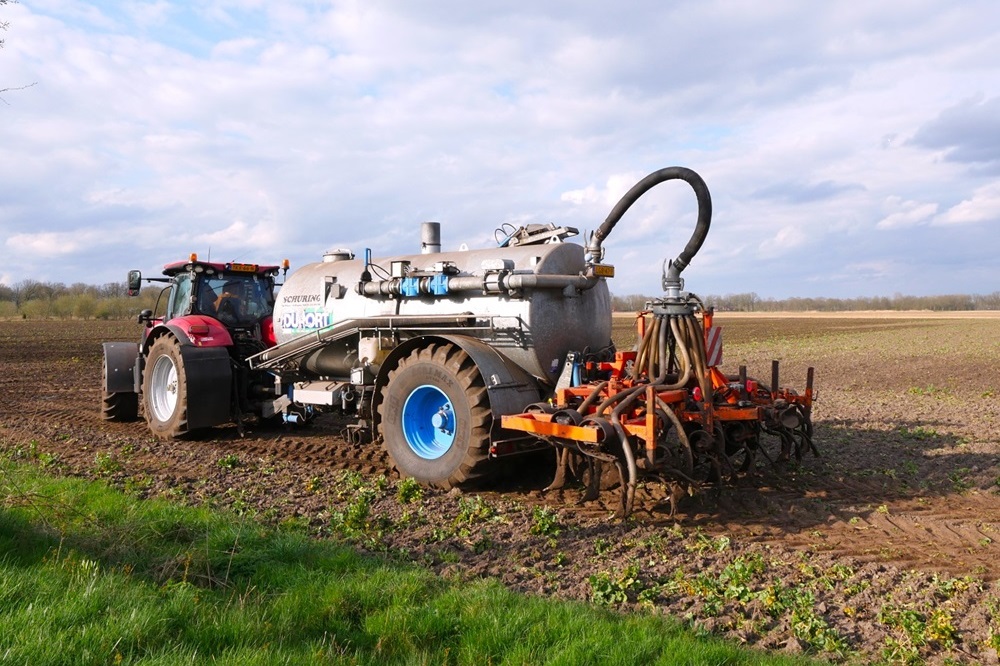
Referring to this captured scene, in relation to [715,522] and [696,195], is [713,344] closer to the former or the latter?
[696,195]

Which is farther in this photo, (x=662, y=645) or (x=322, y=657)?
(x=662, y=645)

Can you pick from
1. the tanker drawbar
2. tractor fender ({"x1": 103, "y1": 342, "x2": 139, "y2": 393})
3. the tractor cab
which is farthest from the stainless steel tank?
tractor fender ({"x1": 103, "y1": 342, "x2": 139, "y2": 393})

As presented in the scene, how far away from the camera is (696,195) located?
6.42 m

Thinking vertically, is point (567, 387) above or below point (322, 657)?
above

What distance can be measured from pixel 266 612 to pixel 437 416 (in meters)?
3.38

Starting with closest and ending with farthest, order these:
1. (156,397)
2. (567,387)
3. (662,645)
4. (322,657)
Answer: (322,657)
(662,645)
(567,387)
(156,397)

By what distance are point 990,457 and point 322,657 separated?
301 inches

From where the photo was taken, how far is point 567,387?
6750 millimetres

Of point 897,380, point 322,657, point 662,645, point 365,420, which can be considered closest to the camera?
point 322,657

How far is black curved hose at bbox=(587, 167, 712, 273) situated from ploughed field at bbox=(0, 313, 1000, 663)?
211cm

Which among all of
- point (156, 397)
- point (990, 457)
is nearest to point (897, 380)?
point (990, 457)

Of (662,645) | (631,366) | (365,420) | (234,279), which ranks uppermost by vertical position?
(234,279)

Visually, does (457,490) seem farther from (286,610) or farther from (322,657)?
(322,657)

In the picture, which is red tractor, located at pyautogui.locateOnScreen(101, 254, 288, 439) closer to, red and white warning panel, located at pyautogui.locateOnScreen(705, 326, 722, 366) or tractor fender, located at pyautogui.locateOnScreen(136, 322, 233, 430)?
tractor fender, located at pyautogui.locateOnScreen(136, 322, 233, 430)
